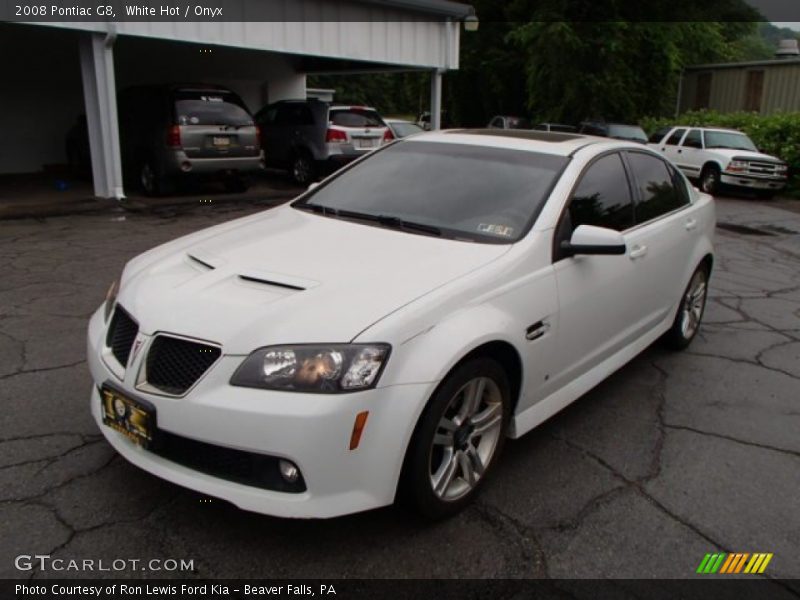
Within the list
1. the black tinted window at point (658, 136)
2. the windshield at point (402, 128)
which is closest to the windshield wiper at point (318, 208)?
the windshield at point (402, 128)

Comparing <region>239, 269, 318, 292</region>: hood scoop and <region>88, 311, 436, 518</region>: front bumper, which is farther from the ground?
<region>239, 269, 318, 292</region>: hood scoop

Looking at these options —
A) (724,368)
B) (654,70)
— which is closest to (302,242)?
(724,368)

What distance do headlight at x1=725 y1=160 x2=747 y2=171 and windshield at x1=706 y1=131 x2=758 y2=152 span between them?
870 mm

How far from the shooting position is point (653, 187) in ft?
15.2

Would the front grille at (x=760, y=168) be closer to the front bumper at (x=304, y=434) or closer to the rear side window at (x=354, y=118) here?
the rear side window at (x=354, y=118)

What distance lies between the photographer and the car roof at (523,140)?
13.2 feet

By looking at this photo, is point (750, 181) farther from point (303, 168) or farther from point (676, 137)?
point (303, 168)

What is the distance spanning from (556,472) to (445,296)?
1.21 meters

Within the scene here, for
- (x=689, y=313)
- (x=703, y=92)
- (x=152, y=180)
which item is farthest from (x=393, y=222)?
(x=703, y=92)

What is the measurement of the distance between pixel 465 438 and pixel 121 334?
1550mm

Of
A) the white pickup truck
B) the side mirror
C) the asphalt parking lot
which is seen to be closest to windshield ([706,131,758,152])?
the white pickup truck

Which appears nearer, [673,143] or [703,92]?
[673,143]

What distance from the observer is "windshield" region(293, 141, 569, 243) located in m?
3.52

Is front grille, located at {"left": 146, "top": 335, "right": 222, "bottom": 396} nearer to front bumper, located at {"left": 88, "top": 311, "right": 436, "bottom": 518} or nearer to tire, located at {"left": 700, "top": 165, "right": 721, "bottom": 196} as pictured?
front bumper, located at {"left": 88, "top": 311, "right": 436, "bottom": 518}
